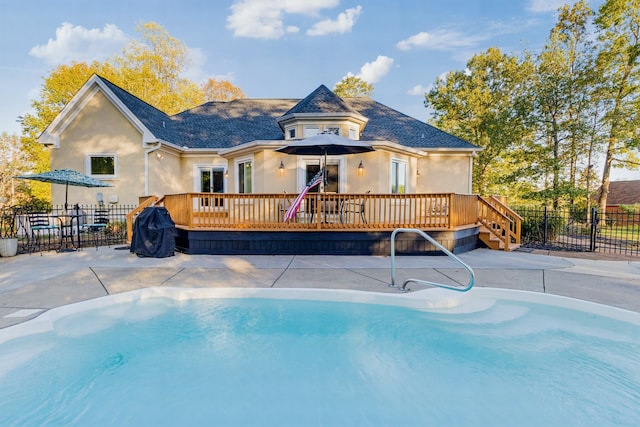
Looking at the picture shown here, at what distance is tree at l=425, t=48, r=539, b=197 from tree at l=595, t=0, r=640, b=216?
354cm

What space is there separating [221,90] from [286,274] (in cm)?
3054

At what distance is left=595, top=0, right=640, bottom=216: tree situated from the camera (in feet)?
52.9

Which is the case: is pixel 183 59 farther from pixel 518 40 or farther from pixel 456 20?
pixel 518 40

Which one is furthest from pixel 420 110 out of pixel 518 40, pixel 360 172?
pixel 360 172

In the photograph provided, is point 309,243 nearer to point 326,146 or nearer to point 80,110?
point 326,146

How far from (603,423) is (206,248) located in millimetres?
→ 7964

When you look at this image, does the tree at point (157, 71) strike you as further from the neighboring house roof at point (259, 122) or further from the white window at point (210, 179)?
the white window at point (210, 179)

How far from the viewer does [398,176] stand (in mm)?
12180

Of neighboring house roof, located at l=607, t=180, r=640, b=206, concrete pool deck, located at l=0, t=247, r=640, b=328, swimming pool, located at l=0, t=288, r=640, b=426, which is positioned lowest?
swimming pool, located at l=0, t=288, r=640, b=426

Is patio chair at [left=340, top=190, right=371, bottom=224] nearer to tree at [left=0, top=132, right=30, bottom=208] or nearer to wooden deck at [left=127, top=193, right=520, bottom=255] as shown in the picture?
wooden deck at [left=127, top=193, right=520, bottom=255]

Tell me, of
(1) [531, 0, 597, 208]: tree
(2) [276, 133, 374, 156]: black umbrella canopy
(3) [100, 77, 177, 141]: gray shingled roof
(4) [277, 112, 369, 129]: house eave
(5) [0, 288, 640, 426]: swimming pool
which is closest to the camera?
(5) [0, 288, 640, 426]: swimming pool

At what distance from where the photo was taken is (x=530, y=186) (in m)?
19.7

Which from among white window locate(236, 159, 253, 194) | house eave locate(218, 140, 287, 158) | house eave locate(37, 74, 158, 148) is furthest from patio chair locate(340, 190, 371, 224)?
house eave locate(37, 74, 158, 148)

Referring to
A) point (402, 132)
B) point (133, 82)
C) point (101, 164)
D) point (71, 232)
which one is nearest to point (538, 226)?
point (402, 132)
